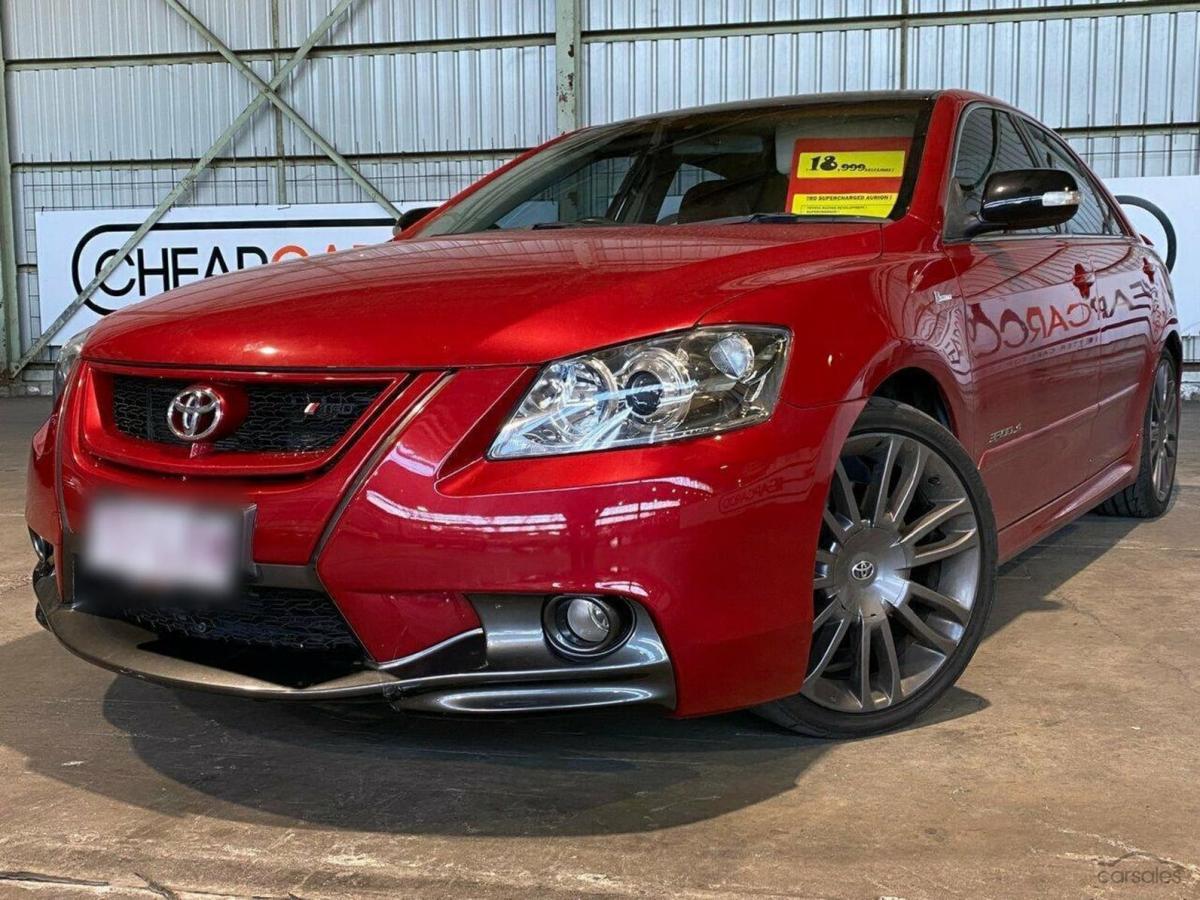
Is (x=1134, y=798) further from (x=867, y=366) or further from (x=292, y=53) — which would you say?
(x=292, y=53)

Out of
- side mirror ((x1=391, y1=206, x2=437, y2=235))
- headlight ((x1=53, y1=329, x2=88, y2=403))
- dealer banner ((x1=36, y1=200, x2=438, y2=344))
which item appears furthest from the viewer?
dealer banner ((x1=36, y1=200, x2=438, y2=344))

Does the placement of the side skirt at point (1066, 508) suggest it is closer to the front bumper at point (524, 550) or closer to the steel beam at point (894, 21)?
the front bumper at point (524, 550)

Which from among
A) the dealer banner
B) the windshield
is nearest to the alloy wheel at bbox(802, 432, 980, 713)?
the windshield

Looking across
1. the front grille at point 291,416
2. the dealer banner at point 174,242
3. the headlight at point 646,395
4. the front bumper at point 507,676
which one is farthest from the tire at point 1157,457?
the dealer banner at point 174,242

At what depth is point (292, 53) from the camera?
10.4 metres

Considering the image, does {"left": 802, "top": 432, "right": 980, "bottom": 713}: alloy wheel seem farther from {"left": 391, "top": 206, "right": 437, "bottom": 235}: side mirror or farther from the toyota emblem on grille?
{"left": 391, "top": 206, "right": 437, "bottom": 235}: side mirror

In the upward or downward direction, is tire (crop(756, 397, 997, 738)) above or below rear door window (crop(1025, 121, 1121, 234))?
below

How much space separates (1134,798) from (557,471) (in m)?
1.10

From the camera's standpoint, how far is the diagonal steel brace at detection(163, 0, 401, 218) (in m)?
10.2

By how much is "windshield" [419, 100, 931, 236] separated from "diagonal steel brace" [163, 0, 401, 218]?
6.96m

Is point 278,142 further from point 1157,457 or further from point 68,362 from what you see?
point 68,362

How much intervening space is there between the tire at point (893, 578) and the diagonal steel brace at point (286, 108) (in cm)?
820

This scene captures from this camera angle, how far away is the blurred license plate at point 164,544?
6.60 feet

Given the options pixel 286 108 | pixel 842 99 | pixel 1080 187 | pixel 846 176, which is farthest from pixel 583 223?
pixel 286 108
